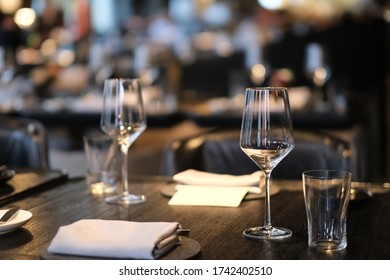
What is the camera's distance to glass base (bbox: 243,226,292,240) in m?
1.18

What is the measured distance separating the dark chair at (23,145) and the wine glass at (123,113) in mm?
718

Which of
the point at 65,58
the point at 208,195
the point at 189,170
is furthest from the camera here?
the point at 65,58

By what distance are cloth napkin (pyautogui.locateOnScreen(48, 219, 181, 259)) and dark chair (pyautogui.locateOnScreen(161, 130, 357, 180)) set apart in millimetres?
893

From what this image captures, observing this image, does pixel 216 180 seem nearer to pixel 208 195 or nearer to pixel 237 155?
pixel 208 195

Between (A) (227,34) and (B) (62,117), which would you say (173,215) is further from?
(A) (227,34)

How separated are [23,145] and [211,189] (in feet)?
2.91

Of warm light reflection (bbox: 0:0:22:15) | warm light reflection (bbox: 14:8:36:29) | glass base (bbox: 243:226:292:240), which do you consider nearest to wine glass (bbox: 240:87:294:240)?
glass base (bbox: 243:226:292:240)

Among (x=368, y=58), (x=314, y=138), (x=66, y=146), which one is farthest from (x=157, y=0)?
(x=314, y=138)

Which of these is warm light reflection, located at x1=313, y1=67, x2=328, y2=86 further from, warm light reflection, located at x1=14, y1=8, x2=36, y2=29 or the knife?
warm light reflection, located at x1=14, y1=8, x2=36, y2=29

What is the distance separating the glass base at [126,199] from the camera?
4.98ft

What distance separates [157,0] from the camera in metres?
12.2

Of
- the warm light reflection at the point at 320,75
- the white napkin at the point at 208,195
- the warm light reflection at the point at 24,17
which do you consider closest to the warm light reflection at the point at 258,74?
the warm light reflection at the point at 320,75

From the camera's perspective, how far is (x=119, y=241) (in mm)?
1074

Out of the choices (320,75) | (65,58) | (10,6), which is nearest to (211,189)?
(320,75)
